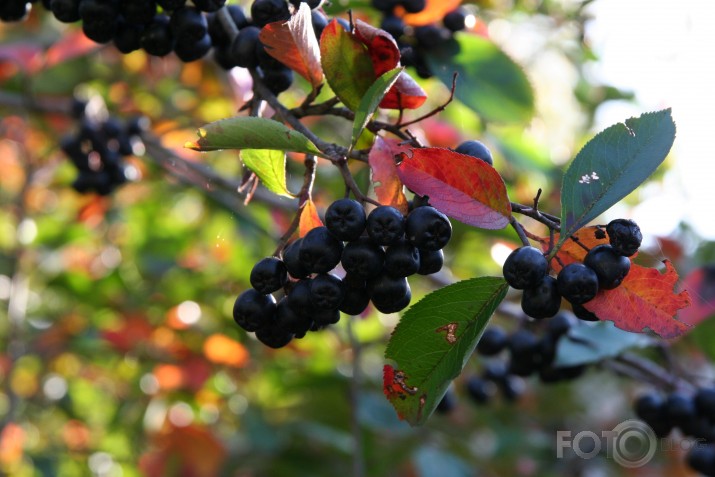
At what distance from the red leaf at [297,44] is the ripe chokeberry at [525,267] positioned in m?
0.35

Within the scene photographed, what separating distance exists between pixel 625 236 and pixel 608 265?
38 millimetres

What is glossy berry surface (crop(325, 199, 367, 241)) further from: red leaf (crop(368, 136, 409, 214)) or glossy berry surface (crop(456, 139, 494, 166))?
glossy berry surface (crop(456, 139, 494, 166))

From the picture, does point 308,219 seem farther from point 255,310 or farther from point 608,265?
point 608,265

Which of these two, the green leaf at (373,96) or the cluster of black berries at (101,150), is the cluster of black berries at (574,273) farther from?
the cluster of black berries at (101,150)

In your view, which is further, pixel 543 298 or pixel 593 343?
pixel 593 343

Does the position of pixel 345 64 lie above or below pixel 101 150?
above

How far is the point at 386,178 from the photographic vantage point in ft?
2.82

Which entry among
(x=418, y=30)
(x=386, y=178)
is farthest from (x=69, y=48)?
(x=386, y=178)

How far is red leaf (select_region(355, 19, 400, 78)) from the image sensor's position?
0.89 meters

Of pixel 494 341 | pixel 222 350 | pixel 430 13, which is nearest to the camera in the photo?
pixel 430 13

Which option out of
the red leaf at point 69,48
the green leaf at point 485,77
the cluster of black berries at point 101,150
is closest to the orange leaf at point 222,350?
the cluster of black berries at point 101,150

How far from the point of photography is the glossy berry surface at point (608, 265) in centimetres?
83

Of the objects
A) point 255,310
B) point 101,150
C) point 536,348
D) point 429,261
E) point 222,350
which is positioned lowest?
point 222,350

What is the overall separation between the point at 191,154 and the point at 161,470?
3.82 feet
